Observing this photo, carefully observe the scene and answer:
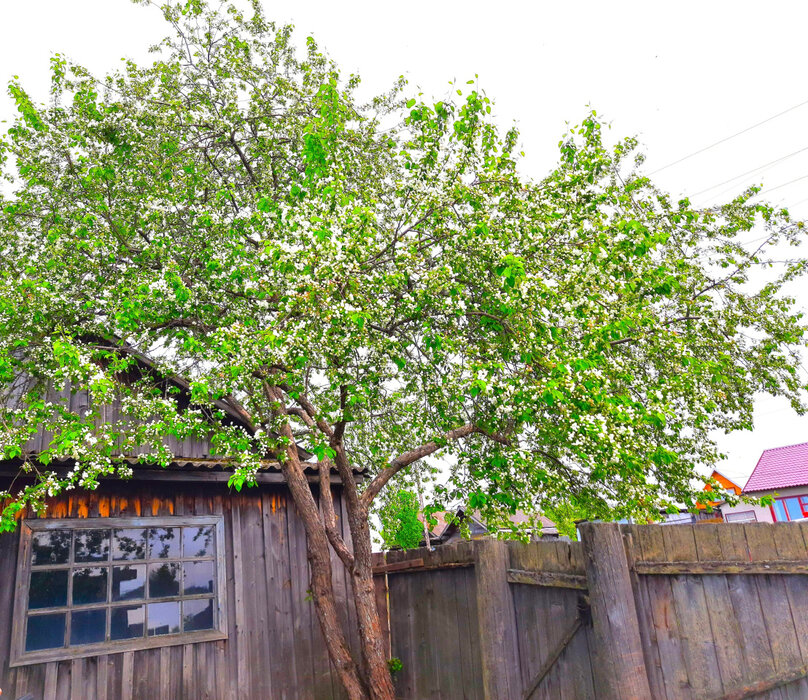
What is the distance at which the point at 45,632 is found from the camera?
6.88 metres

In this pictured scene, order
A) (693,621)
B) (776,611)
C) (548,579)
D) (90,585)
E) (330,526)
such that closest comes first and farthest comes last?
(776,611) → (693,621) → (548,579) → (90,585) → (330,526)

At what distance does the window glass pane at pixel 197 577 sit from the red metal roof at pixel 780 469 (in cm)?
2620

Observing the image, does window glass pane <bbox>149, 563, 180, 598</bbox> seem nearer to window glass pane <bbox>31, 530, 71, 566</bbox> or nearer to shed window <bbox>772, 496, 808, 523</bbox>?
window glass pane <bbox>31, 530, 71, 566</bbox>

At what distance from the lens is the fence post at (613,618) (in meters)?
4.41

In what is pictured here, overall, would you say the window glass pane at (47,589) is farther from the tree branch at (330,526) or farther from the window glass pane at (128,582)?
the tree branch at (330,526)

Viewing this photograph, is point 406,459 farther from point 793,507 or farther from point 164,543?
point 793,507

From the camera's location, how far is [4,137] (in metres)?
8.23

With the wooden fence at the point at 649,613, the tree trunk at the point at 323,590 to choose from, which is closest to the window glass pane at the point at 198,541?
the tree trunk at the point at 323,590

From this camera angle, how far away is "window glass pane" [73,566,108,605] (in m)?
7.20

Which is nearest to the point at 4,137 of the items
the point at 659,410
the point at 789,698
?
the point at 659,410

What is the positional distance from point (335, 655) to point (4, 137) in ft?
26.0

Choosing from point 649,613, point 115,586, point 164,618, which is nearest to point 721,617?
point 649,613

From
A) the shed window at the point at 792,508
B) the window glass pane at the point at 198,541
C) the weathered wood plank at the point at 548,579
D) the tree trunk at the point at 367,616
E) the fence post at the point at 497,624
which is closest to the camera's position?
the weathered wood plank at the point at 548,579

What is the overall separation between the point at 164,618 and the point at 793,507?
28.8 m
